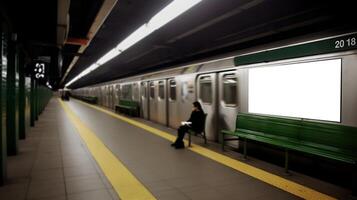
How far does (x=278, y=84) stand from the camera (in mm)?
4723

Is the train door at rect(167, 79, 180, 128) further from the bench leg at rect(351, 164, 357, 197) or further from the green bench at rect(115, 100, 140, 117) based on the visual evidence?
the bench leg at rect(351, 164, 357, 197)

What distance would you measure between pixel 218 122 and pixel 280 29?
237 centimetres

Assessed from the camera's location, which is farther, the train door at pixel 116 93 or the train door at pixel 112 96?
the train door at pixel 112 96

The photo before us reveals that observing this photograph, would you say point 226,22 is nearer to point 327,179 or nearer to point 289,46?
point 289,46

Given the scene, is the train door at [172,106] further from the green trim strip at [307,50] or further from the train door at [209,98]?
the green trim strip at [307,50]

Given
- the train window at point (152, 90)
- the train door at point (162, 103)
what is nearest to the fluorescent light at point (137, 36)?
the train door at point (162, 103)

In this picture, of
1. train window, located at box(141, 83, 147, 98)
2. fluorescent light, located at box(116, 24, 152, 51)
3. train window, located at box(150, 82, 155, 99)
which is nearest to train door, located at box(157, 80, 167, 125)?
train window, located at box(150, 82, 155, 99)

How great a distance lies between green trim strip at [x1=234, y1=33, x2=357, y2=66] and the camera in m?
3.33

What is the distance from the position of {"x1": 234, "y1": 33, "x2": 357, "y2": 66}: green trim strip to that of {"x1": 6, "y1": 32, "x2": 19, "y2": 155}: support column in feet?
13.7

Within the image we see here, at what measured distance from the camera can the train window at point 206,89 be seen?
6.74 metres

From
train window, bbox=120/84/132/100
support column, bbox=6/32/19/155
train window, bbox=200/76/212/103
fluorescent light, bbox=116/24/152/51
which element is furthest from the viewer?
train window, bbox=120/84/132/100

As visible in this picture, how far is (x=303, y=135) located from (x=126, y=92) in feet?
39.4

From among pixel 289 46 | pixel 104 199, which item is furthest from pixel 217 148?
pixel 104 199

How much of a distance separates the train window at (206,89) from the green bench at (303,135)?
61.1 inches
